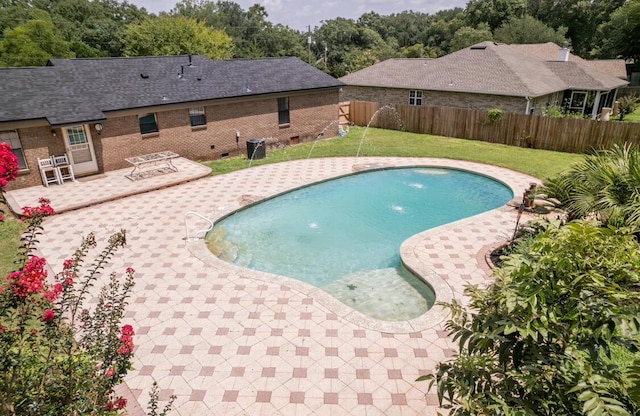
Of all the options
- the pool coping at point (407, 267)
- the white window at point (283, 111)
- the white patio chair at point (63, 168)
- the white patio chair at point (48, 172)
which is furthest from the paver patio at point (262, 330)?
the white window at point (283, 111)

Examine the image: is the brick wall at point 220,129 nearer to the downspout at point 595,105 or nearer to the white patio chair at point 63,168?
the white patio chair at point 63,168

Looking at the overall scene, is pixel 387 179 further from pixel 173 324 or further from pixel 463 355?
pixel 463 355

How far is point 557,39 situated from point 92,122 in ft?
189

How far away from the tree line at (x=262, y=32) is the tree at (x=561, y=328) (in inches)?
1942

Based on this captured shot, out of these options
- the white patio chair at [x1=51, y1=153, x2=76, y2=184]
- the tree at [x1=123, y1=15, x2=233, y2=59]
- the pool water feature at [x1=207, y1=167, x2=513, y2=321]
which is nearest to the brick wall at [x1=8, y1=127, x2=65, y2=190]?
the white patio chair at [x1=51, y1=153, x2=76, y2=184]

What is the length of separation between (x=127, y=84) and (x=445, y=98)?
1894 centimetres

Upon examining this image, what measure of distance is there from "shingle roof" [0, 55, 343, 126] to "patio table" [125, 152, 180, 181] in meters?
2.12

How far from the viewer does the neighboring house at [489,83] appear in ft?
75.7

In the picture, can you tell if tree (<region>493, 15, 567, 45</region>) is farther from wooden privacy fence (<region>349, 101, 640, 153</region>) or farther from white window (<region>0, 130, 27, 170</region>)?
white window (<region>0, 130, 27, 170</region>)

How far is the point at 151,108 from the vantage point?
16.8 metres

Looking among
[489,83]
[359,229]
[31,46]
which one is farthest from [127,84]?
[31,46]

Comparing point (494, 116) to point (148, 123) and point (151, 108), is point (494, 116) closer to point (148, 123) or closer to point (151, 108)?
point (151, 108)

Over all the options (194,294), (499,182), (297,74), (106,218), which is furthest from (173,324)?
(297,74)

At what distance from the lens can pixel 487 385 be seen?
10.0 ft
